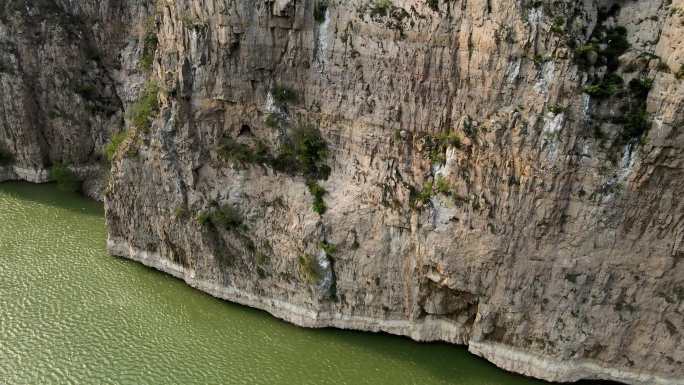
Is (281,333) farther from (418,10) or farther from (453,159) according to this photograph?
(418,10)

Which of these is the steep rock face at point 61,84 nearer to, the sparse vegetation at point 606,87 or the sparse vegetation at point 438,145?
the sparse vegetation at point 438,145

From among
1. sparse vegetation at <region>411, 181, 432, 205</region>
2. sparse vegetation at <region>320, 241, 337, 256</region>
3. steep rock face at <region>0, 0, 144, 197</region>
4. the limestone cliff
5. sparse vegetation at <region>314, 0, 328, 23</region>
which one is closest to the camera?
the limestone cliff

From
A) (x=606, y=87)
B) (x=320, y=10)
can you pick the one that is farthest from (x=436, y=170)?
(x=320, y=10)

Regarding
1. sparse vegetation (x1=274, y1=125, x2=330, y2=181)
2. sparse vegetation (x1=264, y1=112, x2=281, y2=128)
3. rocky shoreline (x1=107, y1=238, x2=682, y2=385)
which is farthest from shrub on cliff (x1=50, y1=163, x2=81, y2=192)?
sparse vegetation (x1=264, y1=112, x2=281, y2=128)

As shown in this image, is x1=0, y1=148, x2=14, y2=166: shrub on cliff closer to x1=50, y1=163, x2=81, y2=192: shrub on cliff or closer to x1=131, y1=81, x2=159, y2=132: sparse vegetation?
x1=50, y1=163, x2=81, y2=192: shrub on cliff

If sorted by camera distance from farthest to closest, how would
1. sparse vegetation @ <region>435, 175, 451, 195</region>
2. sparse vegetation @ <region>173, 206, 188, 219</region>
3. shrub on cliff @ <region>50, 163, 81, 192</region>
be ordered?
1. shrub on cliff @ <region>50, 163, 81, 192</region>
2. sparse vegetation @ <region>173, 206, 188, 219</region>
3. sparse vegetation @ <region>435, 175, 451, 195</region>

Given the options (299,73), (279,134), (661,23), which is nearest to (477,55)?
(661,23)

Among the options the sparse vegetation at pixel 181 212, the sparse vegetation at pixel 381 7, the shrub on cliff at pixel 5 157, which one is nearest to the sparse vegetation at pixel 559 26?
the sparse vegetation at pixel 381 7
